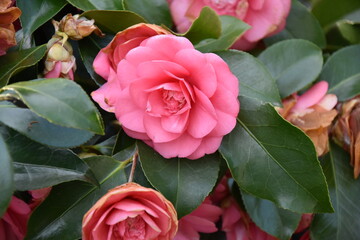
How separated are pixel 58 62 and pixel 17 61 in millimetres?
48

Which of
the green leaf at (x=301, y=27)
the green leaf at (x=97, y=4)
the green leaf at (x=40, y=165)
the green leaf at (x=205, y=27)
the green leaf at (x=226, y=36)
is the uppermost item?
A: the green leaf at (x=97, y=4)

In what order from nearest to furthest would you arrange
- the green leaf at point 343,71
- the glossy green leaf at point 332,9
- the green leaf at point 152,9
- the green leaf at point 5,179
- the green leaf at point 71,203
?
the green leaf at point 5,179, the green leaf at point 71,203, the green leaf at point 152,9, the green leaf at point 343,71, the glossy green leaf at point 332,9

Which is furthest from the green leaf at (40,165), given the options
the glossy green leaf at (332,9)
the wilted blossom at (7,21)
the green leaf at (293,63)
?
the glossy green leaf at (332,9)

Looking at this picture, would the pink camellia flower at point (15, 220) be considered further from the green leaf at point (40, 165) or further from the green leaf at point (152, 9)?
the green leaf at point (152, 9)

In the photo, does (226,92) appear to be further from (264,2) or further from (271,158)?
(264,2)

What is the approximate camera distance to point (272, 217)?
0.82 m

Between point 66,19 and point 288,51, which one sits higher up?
point 66,19

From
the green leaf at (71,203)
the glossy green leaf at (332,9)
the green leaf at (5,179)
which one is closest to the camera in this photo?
the green leaf at (5,179)

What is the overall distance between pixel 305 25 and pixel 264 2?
0.46 feet

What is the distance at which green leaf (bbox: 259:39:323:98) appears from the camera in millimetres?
850

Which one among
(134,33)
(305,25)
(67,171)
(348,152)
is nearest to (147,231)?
(67,171)

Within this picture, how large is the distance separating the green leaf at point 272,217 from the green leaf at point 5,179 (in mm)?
372

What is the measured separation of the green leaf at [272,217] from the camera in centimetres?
81

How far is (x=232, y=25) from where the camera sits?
780 mm
